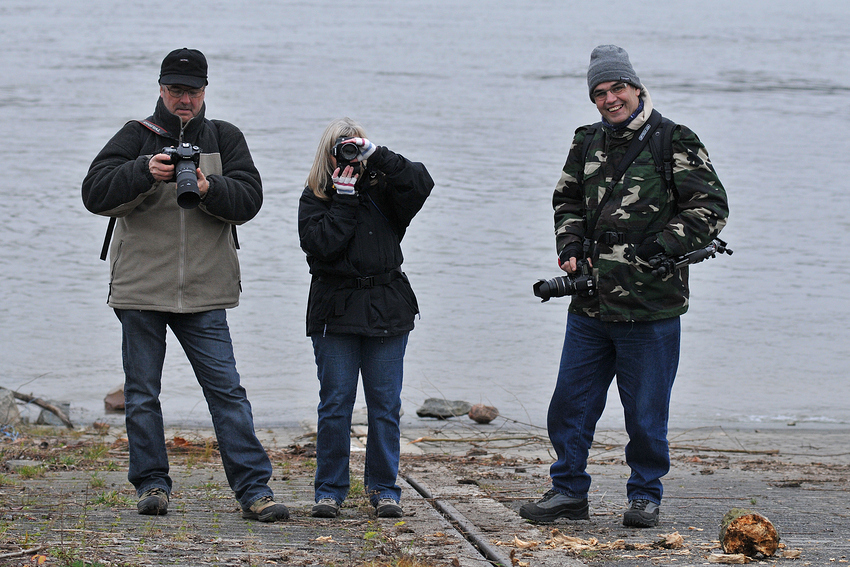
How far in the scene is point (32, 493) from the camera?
16.4ft

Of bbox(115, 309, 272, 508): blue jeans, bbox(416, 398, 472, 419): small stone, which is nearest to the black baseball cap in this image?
bbox(115, 309, 272, 508): blue jeans

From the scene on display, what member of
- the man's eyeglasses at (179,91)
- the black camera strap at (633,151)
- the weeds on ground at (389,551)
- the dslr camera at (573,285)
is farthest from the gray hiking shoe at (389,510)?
the man's eyeglasses at (179,91)

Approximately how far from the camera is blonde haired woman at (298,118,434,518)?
460 centimetres

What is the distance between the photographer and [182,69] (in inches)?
178

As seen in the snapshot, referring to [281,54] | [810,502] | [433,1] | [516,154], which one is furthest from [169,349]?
[433,1]

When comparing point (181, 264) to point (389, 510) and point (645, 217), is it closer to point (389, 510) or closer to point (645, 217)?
point (389, 510)

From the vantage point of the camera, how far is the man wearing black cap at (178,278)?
4.53m

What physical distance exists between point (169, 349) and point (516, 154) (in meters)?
16.9

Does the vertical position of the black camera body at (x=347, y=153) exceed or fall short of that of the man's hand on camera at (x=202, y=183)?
it exceeds it

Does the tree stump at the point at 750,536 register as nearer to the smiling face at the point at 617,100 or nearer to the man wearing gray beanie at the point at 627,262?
the man wearing gray beanie at the point at 627,262

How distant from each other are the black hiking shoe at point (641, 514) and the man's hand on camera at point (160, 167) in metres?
2.41

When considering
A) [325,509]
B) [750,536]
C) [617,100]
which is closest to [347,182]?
[617,100]

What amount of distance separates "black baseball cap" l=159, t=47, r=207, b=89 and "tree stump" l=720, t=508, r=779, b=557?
2.82 metres

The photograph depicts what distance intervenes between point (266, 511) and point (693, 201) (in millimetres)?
2218
